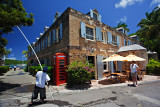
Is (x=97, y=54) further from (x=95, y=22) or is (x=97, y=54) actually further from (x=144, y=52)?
(x=144, y=52)

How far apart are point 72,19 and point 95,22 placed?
3.30m

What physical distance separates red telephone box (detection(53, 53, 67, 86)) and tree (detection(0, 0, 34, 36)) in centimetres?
350

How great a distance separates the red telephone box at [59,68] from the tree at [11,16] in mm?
3505

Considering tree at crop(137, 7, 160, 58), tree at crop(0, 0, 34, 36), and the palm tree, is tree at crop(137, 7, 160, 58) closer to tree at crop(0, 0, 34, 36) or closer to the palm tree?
the palm tree

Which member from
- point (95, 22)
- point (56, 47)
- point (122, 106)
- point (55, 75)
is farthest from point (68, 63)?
point (95, 22)

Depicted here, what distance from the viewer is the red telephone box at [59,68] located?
7080mm

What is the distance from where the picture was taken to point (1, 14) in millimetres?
5402

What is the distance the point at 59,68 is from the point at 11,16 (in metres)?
4.72

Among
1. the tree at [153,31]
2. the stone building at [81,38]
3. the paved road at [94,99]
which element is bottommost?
the paved road at [94,99]

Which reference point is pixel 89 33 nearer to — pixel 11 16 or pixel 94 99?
pixel 11 16

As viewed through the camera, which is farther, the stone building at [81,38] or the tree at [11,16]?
the stone building at [81,38]

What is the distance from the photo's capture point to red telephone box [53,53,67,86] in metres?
7.08

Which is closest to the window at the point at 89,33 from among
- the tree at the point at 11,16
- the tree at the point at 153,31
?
the tree at the point at 11,16

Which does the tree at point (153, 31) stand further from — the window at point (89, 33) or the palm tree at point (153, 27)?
the window at point (89, 33)
